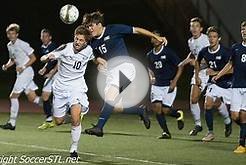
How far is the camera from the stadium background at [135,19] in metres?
29.0

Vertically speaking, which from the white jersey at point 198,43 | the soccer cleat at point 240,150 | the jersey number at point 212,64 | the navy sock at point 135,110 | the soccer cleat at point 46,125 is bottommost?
the soccer cleat at point 46,125

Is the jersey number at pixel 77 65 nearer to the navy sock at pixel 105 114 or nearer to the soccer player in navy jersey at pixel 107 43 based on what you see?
the soccer player in navy jersey at pixel 107 43

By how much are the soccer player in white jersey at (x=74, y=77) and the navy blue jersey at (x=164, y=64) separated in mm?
2995

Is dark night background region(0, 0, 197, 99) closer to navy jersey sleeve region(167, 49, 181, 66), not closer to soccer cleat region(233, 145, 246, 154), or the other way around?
navy jersey sleeve region(167, 49, 181, 66)

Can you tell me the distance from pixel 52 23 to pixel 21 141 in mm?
24768

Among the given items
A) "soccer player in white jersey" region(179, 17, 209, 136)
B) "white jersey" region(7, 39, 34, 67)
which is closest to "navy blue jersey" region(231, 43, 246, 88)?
"soccer player in white jersey" region(179, 17, 209, 136)

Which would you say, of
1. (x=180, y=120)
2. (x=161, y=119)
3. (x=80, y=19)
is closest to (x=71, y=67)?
(x=161, y=119)

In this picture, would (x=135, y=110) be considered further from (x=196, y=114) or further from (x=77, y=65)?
(x=77, y=65)

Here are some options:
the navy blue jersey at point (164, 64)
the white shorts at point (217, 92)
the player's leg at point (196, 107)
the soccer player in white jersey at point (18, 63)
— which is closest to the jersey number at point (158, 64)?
the navy blue jersey at point (164, 64)

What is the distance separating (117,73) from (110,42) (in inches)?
22.4

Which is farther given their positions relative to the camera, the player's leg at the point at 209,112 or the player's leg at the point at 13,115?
the player's leg at the point at 13,115

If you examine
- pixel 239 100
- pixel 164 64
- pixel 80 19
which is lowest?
pixel 80 19

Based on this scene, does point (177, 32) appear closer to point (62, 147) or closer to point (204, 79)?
point (204, 79)

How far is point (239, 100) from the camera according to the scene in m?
11.6
